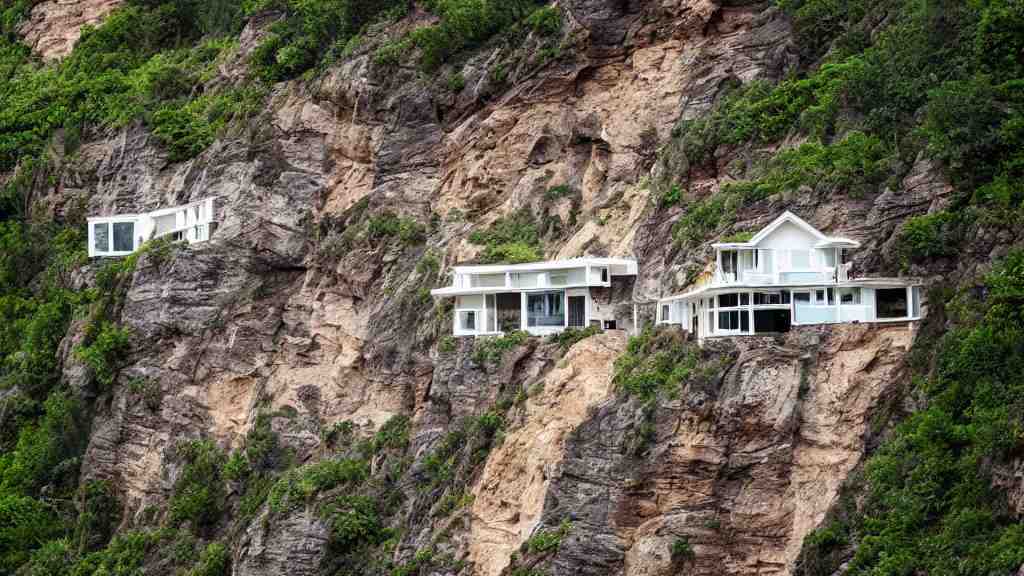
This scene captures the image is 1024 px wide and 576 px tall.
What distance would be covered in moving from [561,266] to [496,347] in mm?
3673

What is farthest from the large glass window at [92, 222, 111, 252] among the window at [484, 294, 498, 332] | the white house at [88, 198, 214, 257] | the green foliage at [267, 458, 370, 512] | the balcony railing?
the balcony railing

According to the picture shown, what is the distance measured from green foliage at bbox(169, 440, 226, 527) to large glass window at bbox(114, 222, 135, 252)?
12885 mm

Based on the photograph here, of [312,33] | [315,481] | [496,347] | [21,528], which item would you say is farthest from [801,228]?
[21,528]

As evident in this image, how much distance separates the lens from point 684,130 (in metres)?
71.4

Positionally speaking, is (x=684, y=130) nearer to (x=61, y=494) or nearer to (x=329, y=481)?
(x=329, y=481)

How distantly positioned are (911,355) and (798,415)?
3.72 metres

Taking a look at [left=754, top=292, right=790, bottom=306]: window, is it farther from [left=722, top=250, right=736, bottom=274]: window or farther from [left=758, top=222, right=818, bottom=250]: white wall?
[left=722, top=250, right=736, bottom=274]: window

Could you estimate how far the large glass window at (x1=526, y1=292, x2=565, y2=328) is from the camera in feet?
227

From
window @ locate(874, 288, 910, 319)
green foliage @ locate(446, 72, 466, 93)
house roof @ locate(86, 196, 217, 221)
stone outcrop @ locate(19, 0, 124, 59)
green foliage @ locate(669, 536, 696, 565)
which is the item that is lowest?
green foliage @ locate(669, 536, 696, 565)

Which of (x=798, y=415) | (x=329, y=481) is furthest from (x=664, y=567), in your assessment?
(x=329, y=481)

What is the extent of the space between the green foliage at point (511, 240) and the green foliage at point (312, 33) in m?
14.4

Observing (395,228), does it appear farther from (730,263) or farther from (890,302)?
(890,302)

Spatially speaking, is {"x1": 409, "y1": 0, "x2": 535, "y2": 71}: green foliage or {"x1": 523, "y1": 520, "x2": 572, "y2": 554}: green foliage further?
{"x1": 409, "y1": 0, "x2": 535, "y2": 71}: green foliage

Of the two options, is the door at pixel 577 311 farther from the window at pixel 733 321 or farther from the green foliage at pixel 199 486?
the green foliage at pixel 199 486
